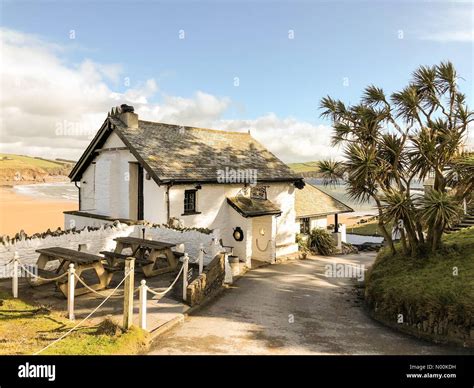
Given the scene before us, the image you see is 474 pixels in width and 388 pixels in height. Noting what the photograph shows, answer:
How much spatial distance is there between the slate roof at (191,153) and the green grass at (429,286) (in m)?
8.91

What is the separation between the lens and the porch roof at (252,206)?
1723cm

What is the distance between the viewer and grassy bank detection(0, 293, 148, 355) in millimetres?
6742

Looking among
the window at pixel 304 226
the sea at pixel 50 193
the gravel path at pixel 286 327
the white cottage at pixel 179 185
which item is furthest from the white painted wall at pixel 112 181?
the sea at pixel 50 193

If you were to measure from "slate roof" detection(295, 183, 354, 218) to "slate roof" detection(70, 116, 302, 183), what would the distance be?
3.25 metres

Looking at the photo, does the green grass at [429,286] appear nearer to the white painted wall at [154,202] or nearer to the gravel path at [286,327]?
the gravel path at [286,327]

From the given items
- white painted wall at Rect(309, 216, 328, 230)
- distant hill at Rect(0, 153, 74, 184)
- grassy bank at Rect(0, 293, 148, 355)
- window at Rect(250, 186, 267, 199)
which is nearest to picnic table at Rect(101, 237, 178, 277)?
grassy bank at Rect(0, 293, 148, 355)

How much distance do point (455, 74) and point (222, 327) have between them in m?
12.0

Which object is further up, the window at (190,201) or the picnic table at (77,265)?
the window at (190,201)

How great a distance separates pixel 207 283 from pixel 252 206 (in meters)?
7.14

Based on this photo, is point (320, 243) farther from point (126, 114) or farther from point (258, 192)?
point (126, 114)

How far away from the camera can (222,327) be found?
8969 millimetres

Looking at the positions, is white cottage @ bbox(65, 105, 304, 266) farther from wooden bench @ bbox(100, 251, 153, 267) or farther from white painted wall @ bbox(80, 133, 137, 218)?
wooden bench @ bbox(100, 251, 153, 267)
